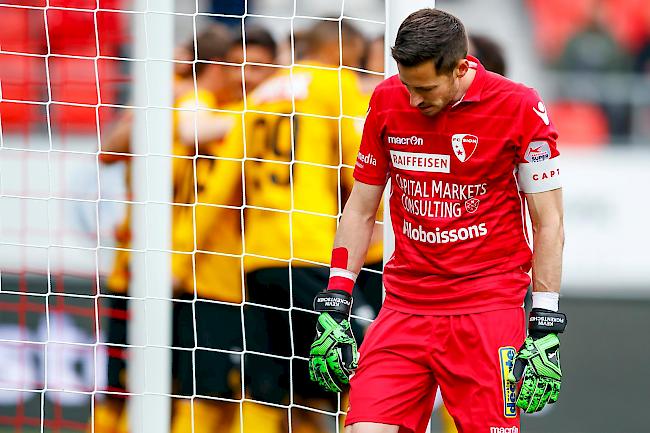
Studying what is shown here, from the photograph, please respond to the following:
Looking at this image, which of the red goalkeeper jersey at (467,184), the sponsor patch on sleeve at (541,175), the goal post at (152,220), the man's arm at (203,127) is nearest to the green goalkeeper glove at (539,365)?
the red goalkeeper jersey at (467,184)

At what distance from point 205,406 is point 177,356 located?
0.27m

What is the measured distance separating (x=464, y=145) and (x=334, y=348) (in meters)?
0.70

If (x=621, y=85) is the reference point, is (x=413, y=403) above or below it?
below

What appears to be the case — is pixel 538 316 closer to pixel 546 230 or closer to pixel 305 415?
pixel 546 230

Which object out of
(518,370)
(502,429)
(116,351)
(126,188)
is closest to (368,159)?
(518,370)

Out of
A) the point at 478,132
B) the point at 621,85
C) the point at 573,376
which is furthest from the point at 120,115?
the point at 621,85

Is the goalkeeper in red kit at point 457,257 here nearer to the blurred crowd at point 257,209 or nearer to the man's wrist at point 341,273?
the man's wrist at point 341,273

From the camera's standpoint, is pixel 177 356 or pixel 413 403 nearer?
pixel 413 403

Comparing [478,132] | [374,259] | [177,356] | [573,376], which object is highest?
[478,132]

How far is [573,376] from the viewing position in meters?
8.51

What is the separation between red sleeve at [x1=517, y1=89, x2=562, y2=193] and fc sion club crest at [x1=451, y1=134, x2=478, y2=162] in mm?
131

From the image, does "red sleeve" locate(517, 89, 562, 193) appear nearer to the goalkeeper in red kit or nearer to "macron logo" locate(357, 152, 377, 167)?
the goalkeeper in red kit

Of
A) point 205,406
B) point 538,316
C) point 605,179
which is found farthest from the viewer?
point 605,179

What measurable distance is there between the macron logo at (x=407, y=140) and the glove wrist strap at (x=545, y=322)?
59 cm
